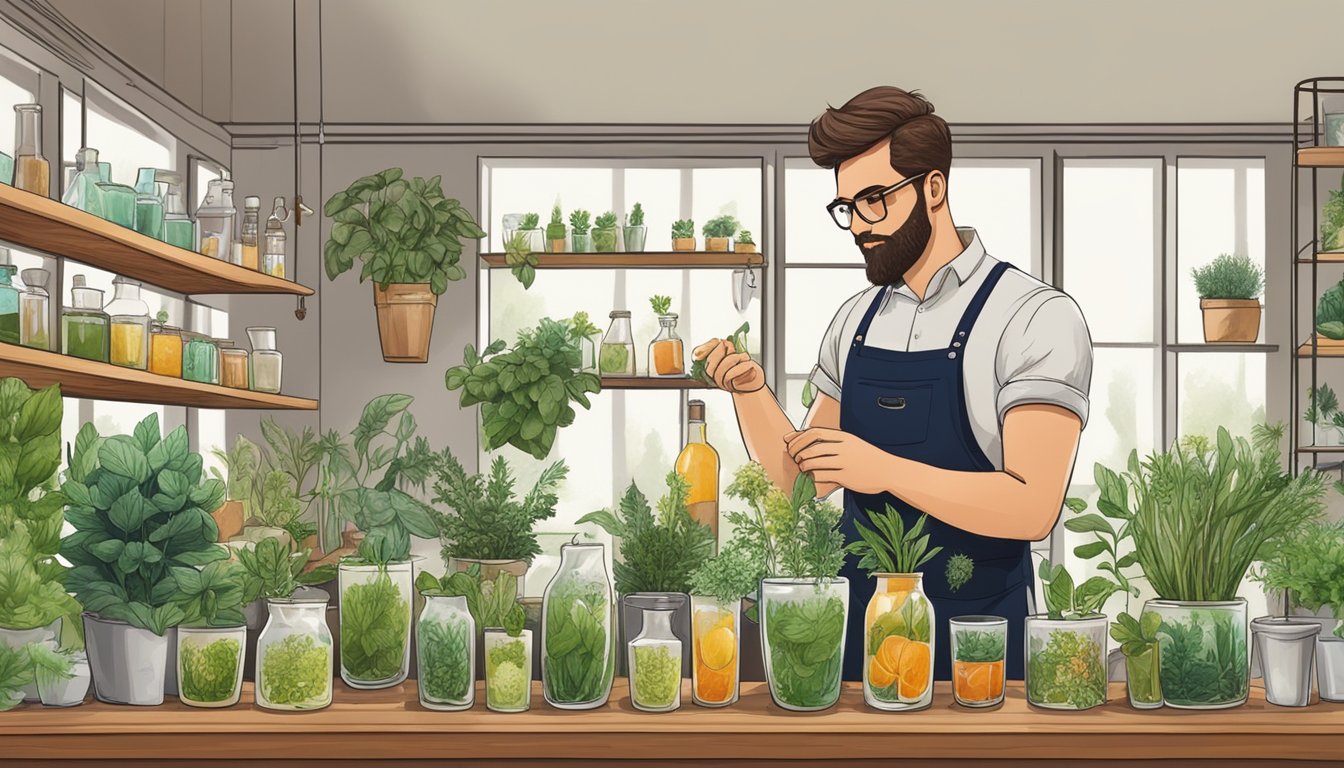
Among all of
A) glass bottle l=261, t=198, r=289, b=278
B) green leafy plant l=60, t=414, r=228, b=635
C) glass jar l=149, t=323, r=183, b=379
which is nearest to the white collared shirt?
green leafy plant l=60, t=414, r=228, b=635

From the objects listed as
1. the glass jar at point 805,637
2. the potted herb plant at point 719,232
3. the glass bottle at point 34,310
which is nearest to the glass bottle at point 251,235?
the glass bottle at point 34,310

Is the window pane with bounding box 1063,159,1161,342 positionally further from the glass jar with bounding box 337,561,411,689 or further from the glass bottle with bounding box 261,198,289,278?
the glass jar with bounding box 337,561,411,689

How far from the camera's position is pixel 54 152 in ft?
10.5

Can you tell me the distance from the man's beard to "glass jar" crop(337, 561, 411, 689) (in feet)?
3.52

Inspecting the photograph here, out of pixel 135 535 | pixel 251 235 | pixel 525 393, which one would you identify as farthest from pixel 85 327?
pixel 135 535

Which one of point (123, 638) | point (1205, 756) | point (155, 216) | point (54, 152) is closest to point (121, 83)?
point (54, 152)

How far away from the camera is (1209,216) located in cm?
472

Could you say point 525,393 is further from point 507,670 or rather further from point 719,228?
point 719,228

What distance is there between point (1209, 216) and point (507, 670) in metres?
4.34

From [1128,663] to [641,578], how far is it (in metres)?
0.57

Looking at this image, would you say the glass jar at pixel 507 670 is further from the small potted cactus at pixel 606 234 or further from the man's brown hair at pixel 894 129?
the small potted cactus at pixel 606 234

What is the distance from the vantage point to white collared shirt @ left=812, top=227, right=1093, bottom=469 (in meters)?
1.83

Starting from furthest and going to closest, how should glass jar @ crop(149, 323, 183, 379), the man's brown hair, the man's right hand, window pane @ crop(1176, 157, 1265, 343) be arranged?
window pane @ crop(1176, 157, 1265, 343), glass jar @ crop(149, 323, 183, 379), the man's brown hair, the man's right hand

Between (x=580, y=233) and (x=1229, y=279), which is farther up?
(x=580, y=233)
